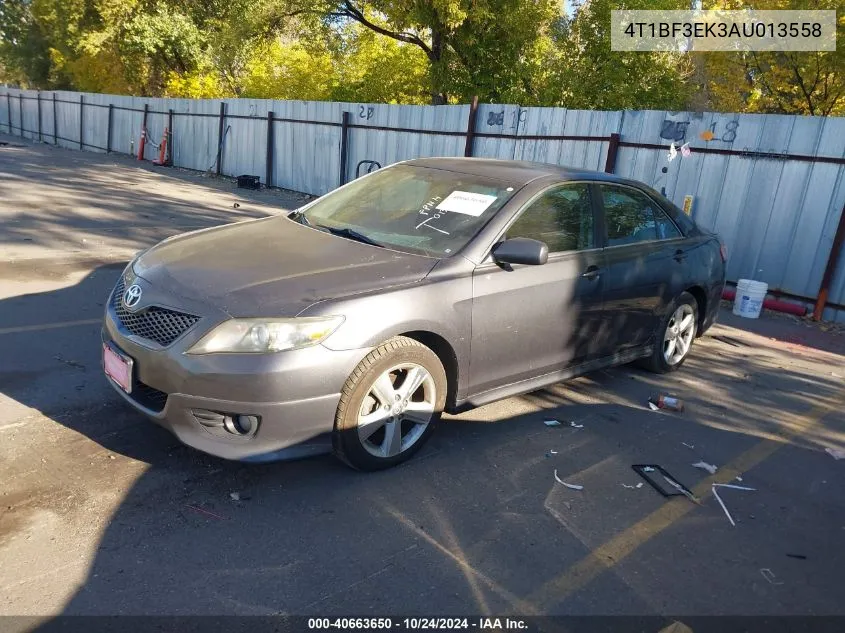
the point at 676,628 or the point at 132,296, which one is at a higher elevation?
the point at 132,296

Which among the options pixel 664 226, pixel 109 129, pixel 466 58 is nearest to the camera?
pixel 664 226

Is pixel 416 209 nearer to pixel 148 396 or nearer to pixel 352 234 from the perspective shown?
pixel 352 234

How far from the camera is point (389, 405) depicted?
11.4 feet

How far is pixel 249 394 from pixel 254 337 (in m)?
0.26

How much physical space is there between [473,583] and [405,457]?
97 centimetres

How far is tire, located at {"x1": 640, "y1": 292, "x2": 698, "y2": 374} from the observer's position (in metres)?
5.29

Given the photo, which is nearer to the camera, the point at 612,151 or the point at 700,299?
the point at 700,299

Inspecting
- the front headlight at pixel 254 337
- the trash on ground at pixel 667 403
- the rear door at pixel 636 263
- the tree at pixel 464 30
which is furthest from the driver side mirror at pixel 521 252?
the tree at pixel 464 30

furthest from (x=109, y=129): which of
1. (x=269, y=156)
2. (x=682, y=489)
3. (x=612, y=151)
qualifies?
(x=682, y=489)

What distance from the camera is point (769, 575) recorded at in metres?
3.04

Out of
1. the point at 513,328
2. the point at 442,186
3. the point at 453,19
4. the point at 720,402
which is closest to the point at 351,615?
the point at 513,328

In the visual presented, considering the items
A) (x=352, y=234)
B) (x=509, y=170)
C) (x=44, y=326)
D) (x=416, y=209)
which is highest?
(x=509, y=170)

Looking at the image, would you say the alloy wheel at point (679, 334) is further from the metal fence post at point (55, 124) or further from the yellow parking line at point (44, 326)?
the metal fence post at point (55, 124)

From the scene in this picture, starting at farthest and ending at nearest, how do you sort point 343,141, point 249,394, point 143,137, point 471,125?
point 143,137 → point 343,141 → point 471,125 → point 249,394
